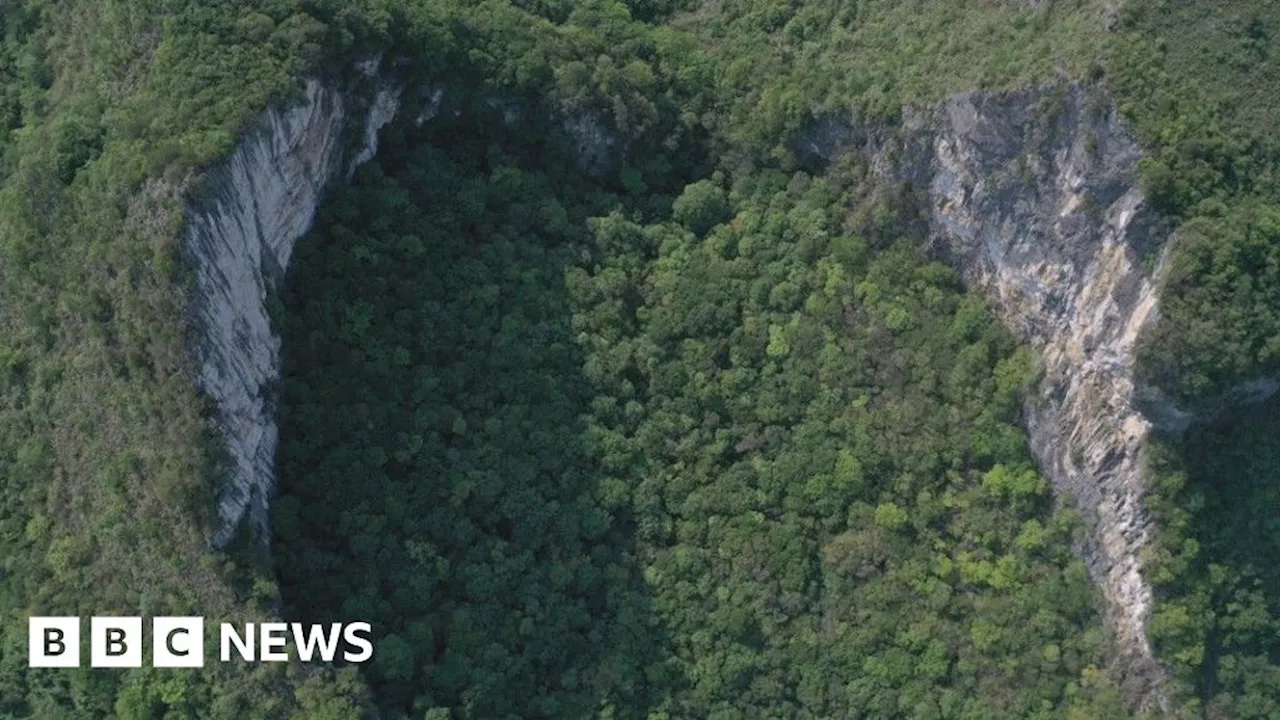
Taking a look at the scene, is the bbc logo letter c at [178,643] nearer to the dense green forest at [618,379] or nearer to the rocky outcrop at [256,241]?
the dense green forest at [618,379]

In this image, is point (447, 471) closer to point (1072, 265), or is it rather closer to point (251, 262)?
point (251, 262)

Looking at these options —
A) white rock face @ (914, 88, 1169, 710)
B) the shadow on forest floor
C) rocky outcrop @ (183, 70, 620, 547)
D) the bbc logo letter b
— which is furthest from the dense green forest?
white rock face @ (914, 88, 1169, 710)

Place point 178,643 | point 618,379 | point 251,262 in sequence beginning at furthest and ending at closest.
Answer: point 618,379, point 251,262, point 178,643

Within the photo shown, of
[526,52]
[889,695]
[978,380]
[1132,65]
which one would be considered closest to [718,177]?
[526,52]

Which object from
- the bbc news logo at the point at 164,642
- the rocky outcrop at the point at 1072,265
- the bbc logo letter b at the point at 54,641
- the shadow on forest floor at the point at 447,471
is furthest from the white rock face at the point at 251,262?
the rocky outcrop at the point at 1072,265

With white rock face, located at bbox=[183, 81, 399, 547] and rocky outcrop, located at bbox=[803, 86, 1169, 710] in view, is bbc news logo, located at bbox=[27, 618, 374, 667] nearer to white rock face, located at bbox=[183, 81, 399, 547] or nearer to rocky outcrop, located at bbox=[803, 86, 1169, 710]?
white rock face, located at bbox=[183, 81, 399, 547]

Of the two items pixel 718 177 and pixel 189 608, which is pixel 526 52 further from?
pixel 189 608

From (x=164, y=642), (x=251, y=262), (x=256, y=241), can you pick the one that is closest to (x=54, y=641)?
(x=164, y=642)
